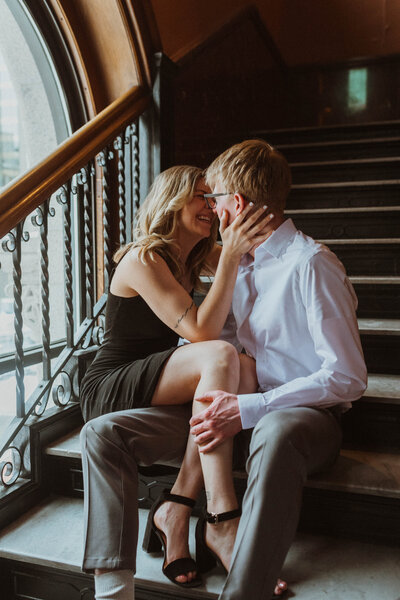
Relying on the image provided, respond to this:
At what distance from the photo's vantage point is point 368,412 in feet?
5.99

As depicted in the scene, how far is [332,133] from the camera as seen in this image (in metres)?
4.10

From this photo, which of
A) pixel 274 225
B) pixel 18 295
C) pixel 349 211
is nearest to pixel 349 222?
pixel 349 211

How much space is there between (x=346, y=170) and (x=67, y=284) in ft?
7.20

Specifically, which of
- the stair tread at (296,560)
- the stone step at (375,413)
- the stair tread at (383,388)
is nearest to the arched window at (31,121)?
the stone step at (375,413)

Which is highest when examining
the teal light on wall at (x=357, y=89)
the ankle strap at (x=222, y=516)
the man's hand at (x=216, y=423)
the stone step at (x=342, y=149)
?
the teal light on wall at (x=357, y=89)

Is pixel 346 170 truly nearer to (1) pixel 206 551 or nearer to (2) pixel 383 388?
(2) pixel 383 388

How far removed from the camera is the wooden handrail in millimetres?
1688

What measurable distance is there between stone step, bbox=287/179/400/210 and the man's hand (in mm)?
2015

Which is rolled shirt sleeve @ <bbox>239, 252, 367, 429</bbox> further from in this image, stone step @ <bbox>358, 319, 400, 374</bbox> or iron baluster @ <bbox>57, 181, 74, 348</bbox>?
iron baluster @ <bbox>57, 181, 74, 348</bbox>

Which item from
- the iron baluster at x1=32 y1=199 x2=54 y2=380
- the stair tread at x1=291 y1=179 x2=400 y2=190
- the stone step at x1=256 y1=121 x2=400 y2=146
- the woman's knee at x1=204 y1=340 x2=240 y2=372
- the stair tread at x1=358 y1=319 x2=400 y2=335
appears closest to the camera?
the woman's knee at x1=204 y1=340 x2=240 y2=372

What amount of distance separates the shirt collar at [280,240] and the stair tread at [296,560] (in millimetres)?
861

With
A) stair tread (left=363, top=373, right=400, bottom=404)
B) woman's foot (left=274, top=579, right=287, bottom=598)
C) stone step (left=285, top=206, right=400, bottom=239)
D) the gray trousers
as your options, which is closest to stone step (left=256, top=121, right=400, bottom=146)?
stone step (left=285, top=206, right=400, bottom=239)

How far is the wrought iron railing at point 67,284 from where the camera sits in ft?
6.02

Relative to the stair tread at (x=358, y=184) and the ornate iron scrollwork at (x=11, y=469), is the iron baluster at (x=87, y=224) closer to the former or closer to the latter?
the ornate iron scrollwork at (x=11, y=469)
